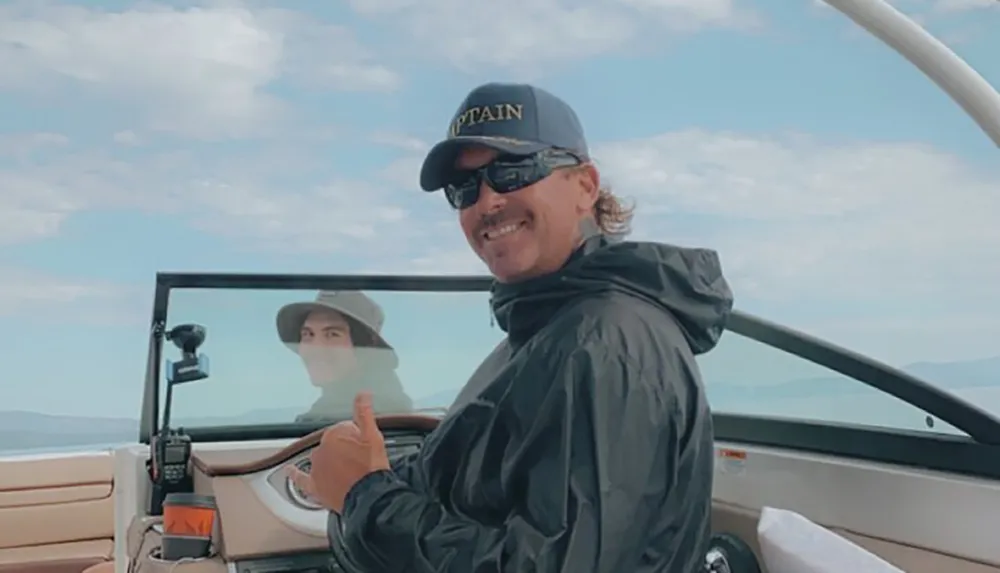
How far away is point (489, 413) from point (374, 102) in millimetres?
4019

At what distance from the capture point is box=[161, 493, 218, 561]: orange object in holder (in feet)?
6.61

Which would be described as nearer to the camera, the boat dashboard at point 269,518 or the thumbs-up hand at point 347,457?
the thumbs-up hand at point 347,457

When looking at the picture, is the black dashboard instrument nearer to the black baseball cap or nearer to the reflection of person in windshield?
the reflection of person in windshield

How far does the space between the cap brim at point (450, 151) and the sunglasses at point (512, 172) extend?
1 centimetres

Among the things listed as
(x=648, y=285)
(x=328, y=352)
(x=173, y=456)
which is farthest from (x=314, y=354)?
(x=648, y=285)

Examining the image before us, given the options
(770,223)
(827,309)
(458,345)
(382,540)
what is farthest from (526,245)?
(770,223)

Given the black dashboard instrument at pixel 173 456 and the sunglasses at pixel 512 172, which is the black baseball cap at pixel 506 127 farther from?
the black dashboard instrument at pixel 173 456

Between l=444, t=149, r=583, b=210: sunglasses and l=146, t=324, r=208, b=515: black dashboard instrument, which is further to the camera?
l=146, t=324, r=208, b=515: black dashboard instrument

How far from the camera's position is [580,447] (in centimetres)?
102

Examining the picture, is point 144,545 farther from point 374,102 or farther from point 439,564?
point 374,102

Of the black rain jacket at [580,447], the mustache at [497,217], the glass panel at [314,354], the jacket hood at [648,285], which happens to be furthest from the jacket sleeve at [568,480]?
the glass panel at [314,354]

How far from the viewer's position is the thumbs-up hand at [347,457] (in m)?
1.26

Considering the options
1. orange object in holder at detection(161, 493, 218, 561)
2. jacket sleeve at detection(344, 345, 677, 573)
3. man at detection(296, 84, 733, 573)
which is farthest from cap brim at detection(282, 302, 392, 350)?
jacket sleeve at detection(344, 345, 677, 573)

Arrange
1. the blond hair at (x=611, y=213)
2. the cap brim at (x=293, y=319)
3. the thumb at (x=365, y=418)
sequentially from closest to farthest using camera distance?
the thumb at (x=365, y=418)
the blond hair at (x=611, y=213)
the cap brim at (x=293, y=319)
